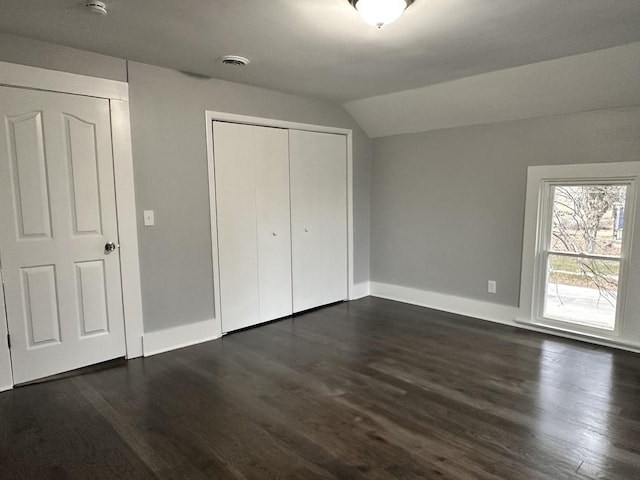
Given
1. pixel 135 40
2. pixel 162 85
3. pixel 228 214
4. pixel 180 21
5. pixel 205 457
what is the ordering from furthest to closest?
pixel 228 214 → pixel 162 85 → pixel 135 40 → pixel 180 21 → pixel 205 457

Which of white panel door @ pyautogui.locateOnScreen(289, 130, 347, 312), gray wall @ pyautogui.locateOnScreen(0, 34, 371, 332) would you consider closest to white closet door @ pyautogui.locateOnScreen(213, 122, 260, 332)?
gray wall @ pyautogui.locateOnScreen(0, 34, 371, 332)

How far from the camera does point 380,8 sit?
1.95 meters

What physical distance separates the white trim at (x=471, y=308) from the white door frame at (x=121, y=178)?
→ 2.79 metres

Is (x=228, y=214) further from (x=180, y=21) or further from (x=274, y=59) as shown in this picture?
(x=180, y=21)

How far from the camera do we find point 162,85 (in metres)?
3.17

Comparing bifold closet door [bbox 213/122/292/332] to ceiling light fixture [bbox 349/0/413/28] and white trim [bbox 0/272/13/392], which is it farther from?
ceiling light fixture [bbox 349/0/413/28]

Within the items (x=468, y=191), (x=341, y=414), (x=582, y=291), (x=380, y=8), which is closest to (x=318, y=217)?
(x=468, y=191)

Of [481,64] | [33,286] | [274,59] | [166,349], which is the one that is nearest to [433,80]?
[481,64]

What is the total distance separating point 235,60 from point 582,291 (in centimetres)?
340

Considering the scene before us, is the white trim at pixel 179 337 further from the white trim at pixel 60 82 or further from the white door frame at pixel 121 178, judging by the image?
the white trim at pixel 60 82

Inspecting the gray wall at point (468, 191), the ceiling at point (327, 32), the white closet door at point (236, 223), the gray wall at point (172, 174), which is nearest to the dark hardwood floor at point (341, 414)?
the white closet door at point (236, 223)

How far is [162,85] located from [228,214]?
3.76ft

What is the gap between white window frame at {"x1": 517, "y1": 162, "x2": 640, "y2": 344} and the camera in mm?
3238

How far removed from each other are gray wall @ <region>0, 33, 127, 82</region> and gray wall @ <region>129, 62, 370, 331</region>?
14 centimetres
